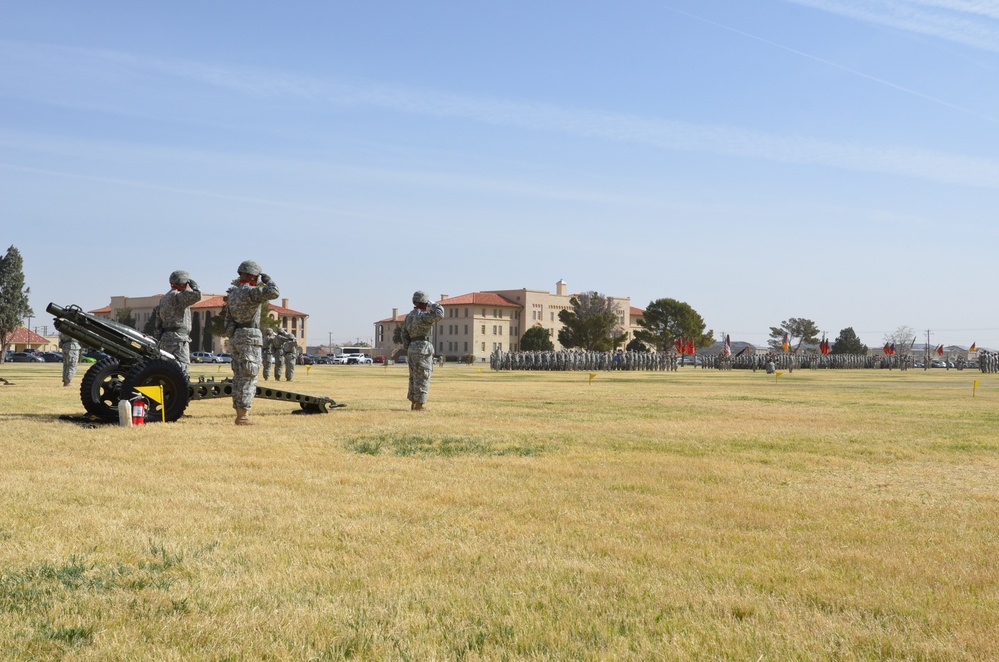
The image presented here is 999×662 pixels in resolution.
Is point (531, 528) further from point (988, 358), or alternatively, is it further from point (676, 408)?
point (988, 358)

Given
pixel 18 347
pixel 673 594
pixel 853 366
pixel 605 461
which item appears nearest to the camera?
pixel 673 594

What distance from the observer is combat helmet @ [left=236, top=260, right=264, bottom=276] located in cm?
1399

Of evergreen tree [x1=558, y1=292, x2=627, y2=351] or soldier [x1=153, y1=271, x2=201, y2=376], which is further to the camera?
evergreen tree [x1=558, y1=292, x2=627, y2=351]

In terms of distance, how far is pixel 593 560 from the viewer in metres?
5.64

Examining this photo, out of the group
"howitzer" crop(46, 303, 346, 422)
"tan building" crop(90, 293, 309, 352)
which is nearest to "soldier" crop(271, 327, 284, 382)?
"howitzer" crop(46, 303, 346, 422)

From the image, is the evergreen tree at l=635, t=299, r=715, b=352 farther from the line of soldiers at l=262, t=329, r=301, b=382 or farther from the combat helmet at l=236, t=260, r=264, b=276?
the combat helmet at l=236, t=260, r=264, b=276

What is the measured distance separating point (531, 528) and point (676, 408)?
45.6 ft

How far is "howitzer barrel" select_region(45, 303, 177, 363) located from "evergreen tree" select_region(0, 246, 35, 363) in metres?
57.2

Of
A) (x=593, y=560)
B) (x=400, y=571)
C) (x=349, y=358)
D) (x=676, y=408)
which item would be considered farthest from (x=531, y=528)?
(x=349, y=358)

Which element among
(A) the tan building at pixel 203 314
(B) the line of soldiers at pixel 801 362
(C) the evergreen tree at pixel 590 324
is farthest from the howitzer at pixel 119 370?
(A) the tan building at pixel 203 314

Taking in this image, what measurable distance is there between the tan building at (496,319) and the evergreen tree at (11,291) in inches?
2679

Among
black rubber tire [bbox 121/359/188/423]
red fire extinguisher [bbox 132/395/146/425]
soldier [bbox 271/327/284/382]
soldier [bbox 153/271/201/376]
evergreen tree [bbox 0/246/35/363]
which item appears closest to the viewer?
red fire extinguisher [bbox 132/395/146/425]

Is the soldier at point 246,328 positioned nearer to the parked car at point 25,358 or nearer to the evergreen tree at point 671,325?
the parked car at point 25,358

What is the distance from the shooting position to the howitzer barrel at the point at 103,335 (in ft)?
44.9
